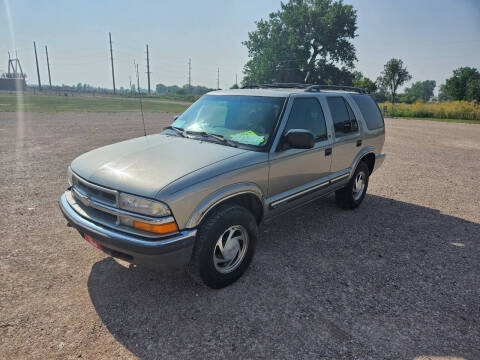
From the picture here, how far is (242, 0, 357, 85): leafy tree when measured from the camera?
46938 millimetres

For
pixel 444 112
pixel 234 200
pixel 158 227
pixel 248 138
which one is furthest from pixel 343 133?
pixel 444 112

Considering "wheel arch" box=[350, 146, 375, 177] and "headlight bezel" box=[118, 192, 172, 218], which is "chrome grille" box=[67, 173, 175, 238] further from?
"wheel arch" box=[350, 146, 375, 177]

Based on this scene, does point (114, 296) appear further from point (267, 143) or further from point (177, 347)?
point (267, 143)

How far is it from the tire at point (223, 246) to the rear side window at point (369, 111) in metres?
3.12

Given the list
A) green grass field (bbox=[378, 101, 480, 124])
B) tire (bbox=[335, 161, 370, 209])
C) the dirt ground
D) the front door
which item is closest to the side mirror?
the front door

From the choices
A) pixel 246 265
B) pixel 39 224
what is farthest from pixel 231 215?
pixel 39 224

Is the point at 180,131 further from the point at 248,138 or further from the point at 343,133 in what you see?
the point at 343,133

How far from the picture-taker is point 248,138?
136 inches

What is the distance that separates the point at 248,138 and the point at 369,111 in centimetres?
291

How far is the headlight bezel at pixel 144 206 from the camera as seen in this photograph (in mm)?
2508

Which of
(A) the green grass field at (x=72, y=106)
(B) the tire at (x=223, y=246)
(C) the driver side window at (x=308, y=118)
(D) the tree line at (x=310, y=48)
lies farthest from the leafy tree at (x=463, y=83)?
(B) the tire at (x=223, y=246)

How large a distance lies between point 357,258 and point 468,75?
2084 inches

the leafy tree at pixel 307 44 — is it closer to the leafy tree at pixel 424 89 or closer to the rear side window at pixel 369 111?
the rear side window at pixel 369 111

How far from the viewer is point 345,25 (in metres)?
47.5
